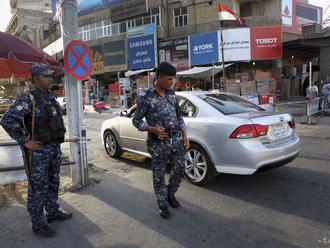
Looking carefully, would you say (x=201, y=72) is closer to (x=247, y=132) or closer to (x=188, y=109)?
(x=188, y=109)

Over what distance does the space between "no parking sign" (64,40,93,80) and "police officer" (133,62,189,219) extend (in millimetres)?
1720

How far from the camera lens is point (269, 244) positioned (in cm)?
356

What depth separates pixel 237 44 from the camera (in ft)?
86.8

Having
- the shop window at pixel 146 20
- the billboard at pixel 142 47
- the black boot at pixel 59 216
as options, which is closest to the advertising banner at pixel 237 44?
the billboard at pixel 142 47

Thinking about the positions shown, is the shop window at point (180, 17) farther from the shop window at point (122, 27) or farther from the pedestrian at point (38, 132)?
the pedestrian at point (38, 132)

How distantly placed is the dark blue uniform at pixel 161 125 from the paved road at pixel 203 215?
514 millimetres

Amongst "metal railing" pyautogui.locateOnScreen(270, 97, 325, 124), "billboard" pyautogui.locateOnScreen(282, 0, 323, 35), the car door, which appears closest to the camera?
the car door

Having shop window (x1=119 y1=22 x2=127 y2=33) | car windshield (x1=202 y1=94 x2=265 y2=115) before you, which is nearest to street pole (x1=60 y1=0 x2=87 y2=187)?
car windshield (x1=202 y1=94 x2=265 y2=115)

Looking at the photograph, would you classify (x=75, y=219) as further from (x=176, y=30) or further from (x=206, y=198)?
(x=176, y=30)

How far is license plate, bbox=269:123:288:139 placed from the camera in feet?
17.0

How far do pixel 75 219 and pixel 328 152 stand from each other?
5.79 metres

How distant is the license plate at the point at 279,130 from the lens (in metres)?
5.17

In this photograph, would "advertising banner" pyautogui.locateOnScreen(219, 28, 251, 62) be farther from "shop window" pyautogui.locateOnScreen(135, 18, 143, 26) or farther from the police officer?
the police officer

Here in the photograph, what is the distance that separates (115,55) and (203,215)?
32.2 meters
